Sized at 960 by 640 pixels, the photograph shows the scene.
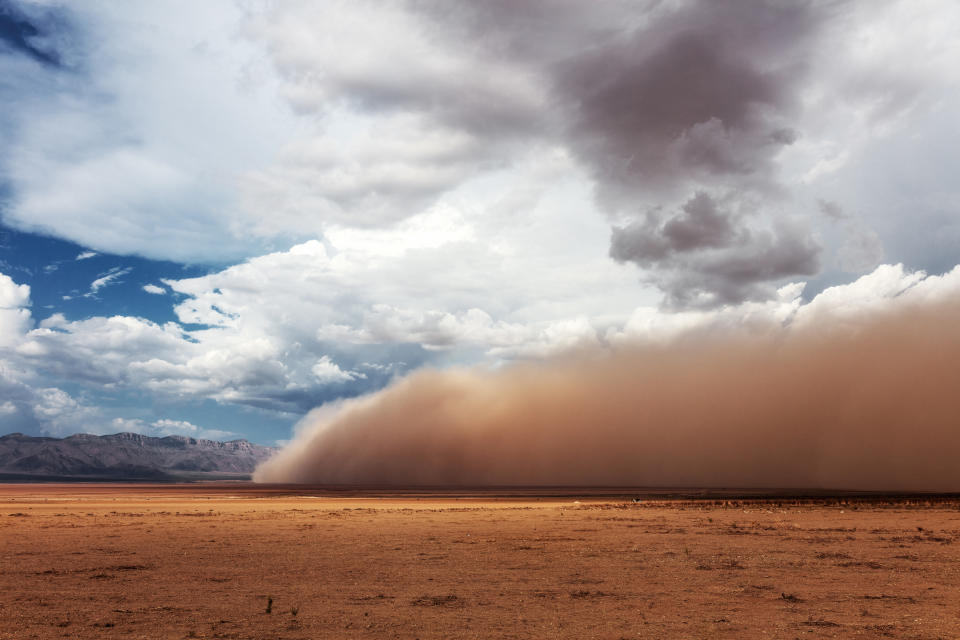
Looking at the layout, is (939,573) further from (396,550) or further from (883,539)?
(396,550)

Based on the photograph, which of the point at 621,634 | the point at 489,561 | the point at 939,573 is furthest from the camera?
the point at 489,561

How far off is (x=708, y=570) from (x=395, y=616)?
486 inches

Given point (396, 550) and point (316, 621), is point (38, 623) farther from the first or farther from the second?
point (396, 550)

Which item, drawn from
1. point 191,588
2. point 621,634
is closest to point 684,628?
point 621,634

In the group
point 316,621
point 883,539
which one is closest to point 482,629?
point 316,621

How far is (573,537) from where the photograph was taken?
36.3m

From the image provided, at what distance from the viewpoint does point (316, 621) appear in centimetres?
1644

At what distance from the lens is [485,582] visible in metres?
22.2

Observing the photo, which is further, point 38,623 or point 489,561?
A: point 489,561

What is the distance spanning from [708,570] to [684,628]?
31.1 feet

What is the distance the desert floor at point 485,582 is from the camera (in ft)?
51.9

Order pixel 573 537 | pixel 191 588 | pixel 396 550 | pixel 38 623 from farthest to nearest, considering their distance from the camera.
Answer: pixel 573 537 < pixel 396 550 < pixel 191 588 < pixel 38 623

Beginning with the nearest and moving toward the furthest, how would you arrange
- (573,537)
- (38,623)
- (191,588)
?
1. (38,623)
2. (191,588)
3. (573,537)

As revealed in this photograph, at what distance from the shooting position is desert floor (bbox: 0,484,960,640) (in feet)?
51.9
